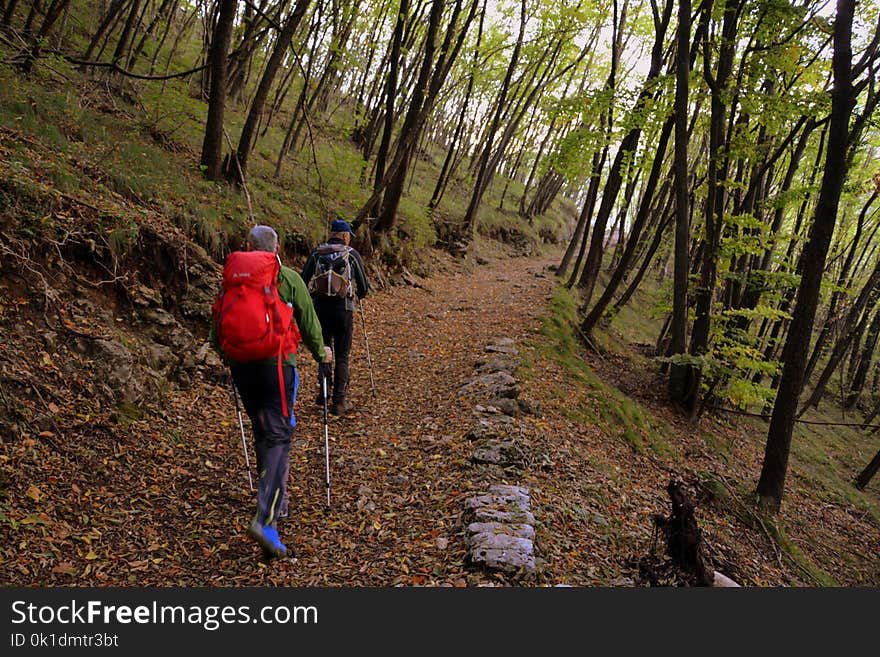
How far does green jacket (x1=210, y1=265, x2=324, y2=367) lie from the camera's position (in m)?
3.92

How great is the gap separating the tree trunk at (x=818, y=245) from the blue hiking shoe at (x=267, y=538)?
6838 mm

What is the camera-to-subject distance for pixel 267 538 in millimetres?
3742

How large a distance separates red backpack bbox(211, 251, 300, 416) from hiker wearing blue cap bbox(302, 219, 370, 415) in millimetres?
2536

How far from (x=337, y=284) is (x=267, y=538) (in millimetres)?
3290

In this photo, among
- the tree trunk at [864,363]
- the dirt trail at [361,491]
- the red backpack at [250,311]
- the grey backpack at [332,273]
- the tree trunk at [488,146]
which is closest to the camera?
the red backpack at [250,311]

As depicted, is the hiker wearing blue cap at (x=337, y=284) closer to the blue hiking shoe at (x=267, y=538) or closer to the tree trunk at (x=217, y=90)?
the blue hiking shoe at (x=267, y=538)

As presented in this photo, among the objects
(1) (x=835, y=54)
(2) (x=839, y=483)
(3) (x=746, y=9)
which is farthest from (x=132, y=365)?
(2) (x=839, y=483)

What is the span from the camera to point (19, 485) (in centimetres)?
362

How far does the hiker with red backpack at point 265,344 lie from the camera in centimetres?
358

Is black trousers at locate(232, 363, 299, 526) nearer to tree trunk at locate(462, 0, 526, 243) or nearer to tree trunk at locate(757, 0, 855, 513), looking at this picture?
tree trunk at locate(757, 0, 855, 513)

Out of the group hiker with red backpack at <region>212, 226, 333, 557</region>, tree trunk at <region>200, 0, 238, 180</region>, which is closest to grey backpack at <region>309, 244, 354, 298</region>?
hiker with red backpack at <region>212, 226, 333, 557</region>

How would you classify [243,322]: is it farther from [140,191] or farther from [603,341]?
[603,341]

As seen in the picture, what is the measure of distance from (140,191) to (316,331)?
4.59 m

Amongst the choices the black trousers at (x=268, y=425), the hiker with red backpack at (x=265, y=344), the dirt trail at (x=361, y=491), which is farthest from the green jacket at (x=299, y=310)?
the dirt trail at (x=361, y=491)
